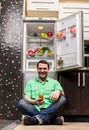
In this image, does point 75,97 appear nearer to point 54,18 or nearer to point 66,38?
point 66,38

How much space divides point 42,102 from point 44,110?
0.09 meters

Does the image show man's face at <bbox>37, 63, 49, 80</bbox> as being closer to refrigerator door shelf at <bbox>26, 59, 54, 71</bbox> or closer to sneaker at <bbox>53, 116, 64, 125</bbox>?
sneaker at <bbox>53, 116, 64, 125</bbox>

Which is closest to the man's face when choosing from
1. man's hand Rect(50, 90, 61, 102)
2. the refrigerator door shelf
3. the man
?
the man

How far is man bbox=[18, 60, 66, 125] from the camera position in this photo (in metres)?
3.36

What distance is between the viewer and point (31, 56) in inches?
171

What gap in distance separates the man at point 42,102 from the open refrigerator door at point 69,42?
1.25ft

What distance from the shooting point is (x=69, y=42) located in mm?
3926

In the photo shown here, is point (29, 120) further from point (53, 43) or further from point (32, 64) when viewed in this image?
point (53, 43)

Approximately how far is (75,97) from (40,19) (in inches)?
44.5

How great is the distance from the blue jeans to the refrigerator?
0.56m

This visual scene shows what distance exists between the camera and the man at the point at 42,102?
11.0 ft

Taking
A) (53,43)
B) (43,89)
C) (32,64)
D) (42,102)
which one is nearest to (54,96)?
(42,102)

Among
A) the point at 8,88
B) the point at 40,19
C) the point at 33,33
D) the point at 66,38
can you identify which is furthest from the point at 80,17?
the point at 8,88

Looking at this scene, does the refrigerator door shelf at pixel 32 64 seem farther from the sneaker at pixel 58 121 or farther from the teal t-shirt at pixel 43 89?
the sneaker at pixel 58 121
